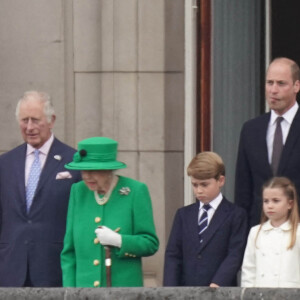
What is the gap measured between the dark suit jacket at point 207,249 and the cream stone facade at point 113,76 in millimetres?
3294

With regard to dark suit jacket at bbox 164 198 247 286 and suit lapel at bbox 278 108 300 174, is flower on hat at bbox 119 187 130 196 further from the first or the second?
suit lapel at bbox 278 108 300 174

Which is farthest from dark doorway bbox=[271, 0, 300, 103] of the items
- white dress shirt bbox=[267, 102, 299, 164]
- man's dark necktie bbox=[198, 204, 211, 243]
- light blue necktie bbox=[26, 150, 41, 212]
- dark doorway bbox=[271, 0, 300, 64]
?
light blue necktie bbox=[26, 150, 41, 212]

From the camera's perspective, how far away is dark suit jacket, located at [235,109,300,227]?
11.1 meters

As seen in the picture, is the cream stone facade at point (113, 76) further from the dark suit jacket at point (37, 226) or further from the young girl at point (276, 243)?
the young girl at point (276, 243)

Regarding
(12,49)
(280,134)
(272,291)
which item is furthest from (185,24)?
(272,291)

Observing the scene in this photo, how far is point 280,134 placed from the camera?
36.9 ft

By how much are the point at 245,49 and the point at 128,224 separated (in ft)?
11.8

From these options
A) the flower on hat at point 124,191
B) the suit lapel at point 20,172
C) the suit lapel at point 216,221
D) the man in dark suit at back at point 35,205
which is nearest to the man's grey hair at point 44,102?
the man in dark suit at back at point 35,205

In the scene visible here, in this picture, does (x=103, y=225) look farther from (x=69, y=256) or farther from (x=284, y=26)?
(x=284, y=26)

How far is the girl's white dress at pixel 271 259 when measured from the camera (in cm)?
1061

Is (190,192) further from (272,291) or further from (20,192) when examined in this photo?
(272,291)

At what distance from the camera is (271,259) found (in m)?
10.6

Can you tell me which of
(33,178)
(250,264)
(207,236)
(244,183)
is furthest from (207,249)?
(33,178)

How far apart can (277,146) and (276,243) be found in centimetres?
84
